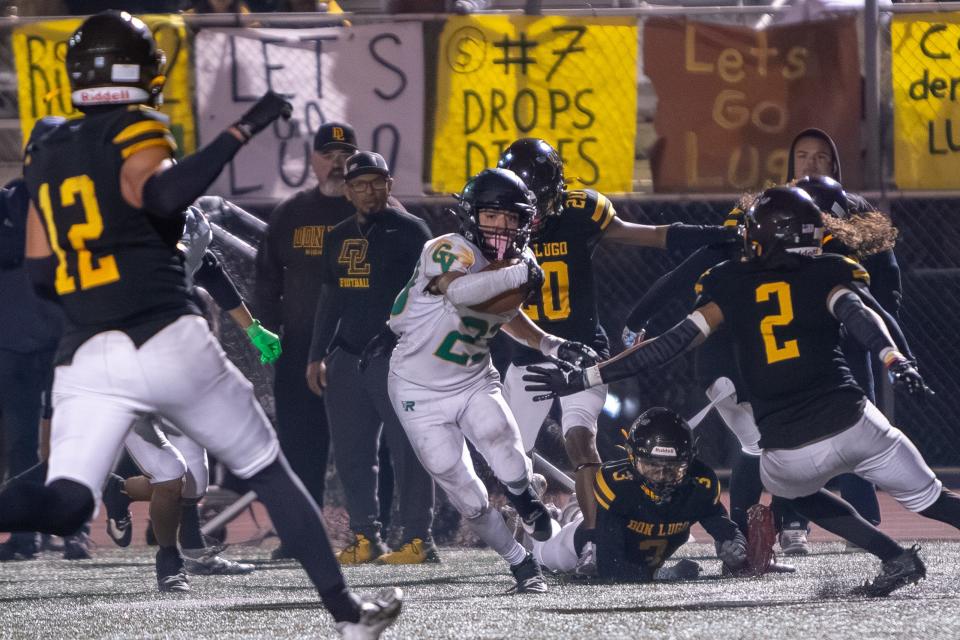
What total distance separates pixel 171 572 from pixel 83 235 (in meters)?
2.37

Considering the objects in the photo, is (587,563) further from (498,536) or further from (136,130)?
(136,130)

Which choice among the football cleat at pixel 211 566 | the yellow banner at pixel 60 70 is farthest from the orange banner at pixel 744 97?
the football cleat at pixel 211 566

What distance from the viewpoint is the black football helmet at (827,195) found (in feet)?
22.9

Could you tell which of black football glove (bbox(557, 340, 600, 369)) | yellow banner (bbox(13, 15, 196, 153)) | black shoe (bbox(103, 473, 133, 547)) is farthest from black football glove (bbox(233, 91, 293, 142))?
yellow banner (bbox(13, 15, 196, 153))

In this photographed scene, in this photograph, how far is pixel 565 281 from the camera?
22.4ft

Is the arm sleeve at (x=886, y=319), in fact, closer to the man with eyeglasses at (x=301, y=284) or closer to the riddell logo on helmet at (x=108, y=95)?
the riddell logo on helmet at (x=108, y=95)

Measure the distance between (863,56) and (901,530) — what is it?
2430 millimetres

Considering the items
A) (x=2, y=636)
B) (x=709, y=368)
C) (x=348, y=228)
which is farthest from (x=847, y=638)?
(x=348, y=228)

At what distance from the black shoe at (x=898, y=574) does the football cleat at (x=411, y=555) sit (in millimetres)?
2371

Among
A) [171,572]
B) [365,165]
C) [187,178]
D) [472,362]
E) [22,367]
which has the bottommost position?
[171,572]

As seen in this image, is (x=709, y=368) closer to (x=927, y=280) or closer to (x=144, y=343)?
(x=927, y=280)

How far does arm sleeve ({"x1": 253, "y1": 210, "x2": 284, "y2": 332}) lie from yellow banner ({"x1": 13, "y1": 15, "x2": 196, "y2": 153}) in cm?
100

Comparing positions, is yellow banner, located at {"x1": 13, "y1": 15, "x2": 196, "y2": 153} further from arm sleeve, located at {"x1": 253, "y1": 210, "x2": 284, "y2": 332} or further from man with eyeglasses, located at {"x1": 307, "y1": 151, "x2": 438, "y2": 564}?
man with eyeglasses, located at {"x1": 307, "y1": 151, "x2": 438, "y2": 564}

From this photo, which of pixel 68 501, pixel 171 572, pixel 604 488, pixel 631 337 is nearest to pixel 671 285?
pixel 631 337
